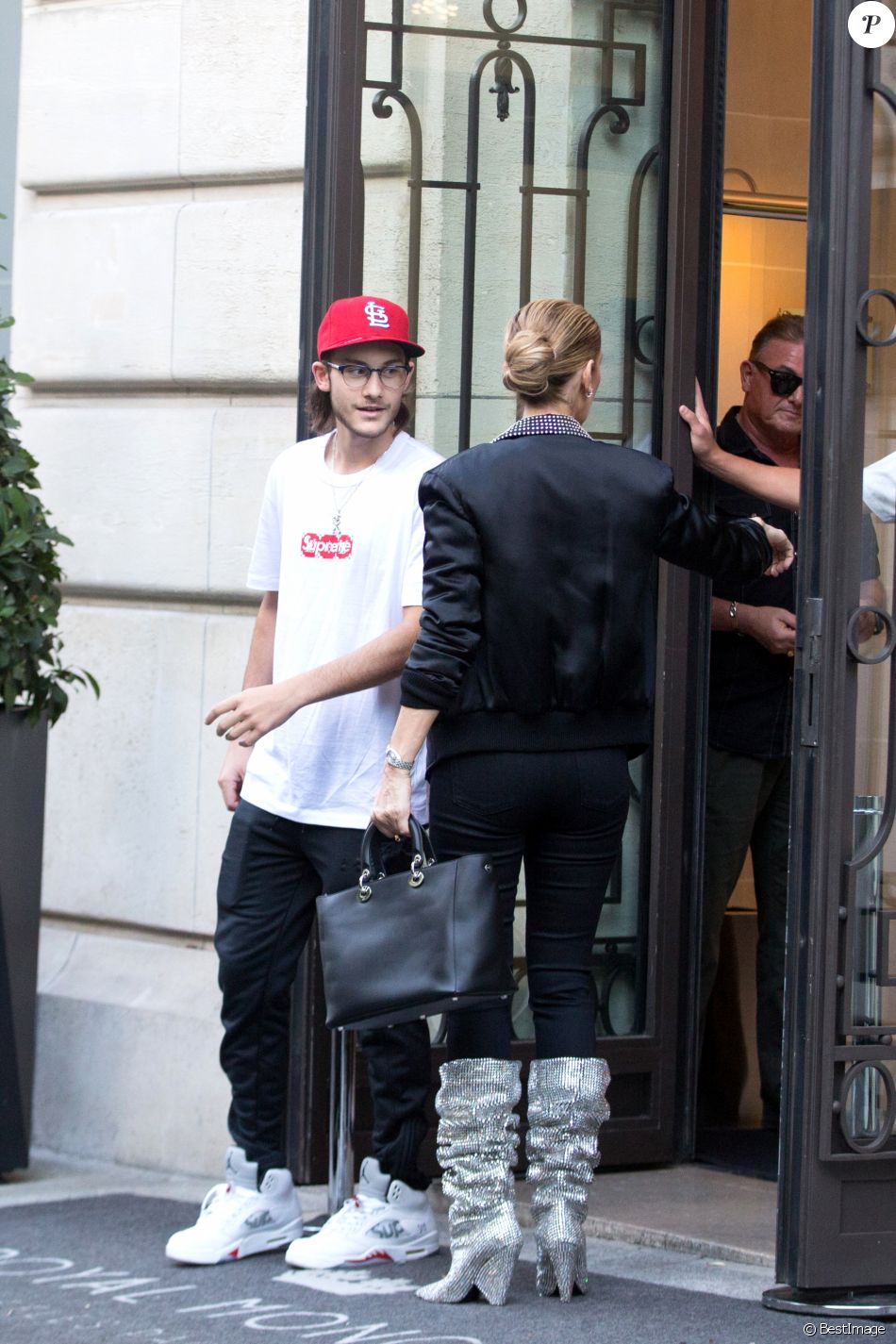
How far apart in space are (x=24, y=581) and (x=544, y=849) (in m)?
1.73

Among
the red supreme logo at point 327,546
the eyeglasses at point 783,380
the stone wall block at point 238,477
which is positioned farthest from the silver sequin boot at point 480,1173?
the eyeglasses at point 783,380

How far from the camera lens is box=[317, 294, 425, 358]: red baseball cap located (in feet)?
15.8

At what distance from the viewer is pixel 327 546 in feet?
15.9

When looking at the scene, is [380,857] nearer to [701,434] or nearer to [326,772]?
[326,772]

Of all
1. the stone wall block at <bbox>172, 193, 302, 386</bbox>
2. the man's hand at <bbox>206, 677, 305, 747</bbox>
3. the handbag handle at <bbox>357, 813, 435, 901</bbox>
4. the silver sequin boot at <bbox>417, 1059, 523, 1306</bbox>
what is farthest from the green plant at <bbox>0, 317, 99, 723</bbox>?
→ the silver sequin boot at <bbox>417, 1059, 523, 1306</bbox>

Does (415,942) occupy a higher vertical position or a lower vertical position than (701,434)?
lower

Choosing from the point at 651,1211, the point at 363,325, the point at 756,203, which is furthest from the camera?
the point at 756,203

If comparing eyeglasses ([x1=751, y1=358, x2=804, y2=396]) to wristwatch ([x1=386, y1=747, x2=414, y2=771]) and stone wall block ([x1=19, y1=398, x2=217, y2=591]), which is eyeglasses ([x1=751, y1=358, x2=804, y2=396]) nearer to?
stone wall block ([x1=19, y1=398, x2=217, y2=591])

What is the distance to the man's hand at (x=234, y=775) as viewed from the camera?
5.13 metres

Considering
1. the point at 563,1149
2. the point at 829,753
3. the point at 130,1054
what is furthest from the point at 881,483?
the point at 130,1054

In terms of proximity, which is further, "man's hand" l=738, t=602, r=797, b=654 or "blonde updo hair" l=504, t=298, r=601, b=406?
"man's hand" l=738, t=602, r=797, b=654

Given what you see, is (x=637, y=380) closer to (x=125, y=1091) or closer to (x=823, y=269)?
(x=823, y=269)

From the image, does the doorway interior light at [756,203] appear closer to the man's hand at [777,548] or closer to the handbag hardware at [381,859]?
the man's hand at [777,548]

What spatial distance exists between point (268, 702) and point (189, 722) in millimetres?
1391
